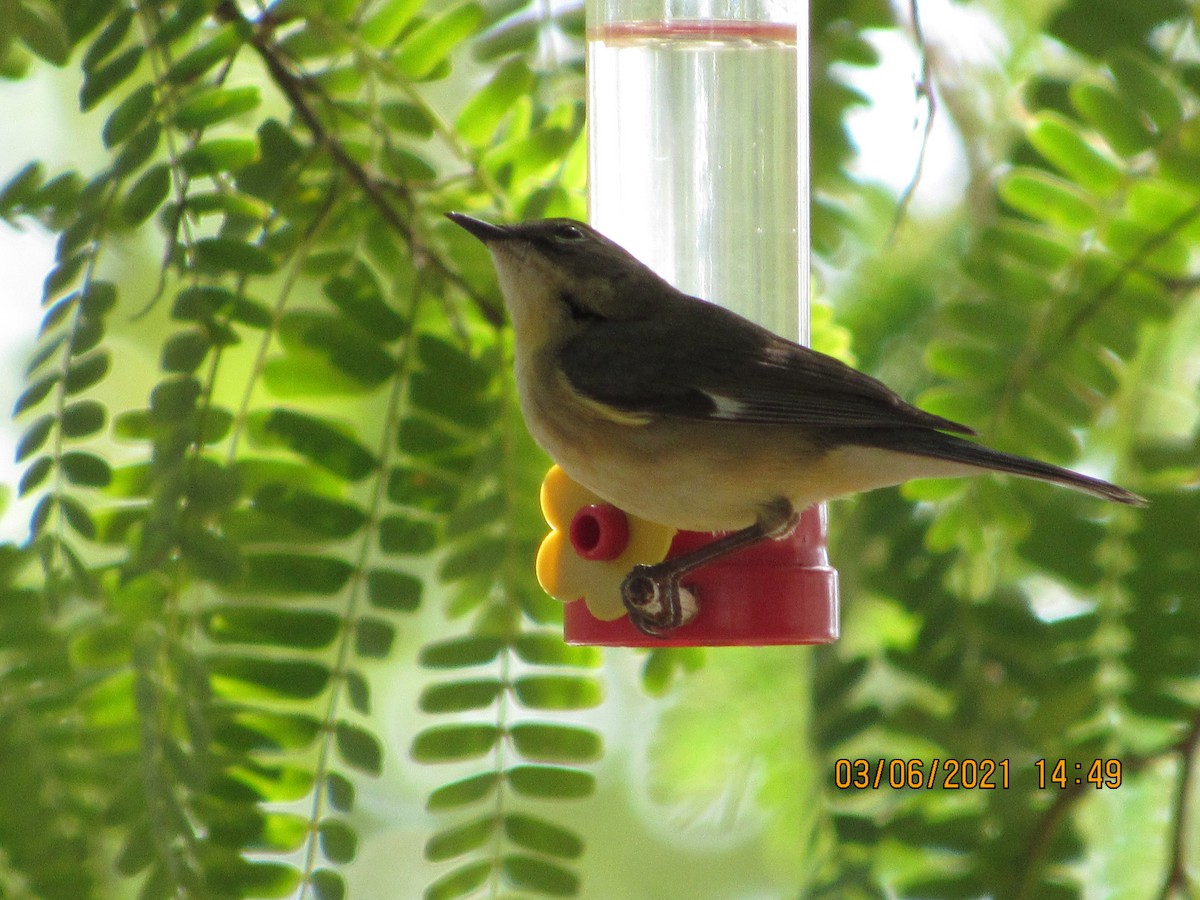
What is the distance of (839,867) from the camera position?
3354 millimetres

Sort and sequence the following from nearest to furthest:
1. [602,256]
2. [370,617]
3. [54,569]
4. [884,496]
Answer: [54,569], [370,617], [602,256], [884,496]

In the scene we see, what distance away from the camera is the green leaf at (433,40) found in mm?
3219

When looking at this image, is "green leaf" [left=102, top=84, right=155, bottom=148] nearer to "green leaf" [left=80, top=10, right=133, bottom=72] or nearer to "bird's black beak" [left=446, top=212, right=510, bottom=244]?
"green leaf" [left=80, top=10, right=133, bottom=72]

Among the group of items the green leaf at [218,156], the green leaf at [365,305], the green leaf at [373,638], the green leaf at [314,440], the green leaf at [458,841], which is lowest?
the green leaf at [458,841]

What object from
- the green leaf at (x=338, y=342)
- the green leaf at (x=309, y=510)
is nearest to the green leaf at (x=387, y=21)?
the green leaf at (x=338, y=342)

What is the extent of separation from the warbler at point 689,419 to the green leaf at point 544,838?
0.49 m

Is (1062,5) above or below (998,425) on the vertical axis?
above

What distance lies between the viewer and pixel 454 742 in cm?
318

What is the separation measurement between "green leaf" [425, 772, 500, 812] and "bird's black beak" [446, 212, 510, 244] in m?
1.17

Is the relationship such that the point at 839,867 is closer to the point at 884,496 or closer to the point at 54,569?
the point at 884,496

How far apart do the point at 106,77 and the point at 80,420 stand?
0.67m

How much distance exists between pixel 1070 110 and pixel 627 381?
4.20 ft

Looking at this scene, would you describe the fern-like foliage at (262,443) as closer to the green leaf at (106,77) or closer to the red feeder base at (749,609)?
the green leaf at (106,77)

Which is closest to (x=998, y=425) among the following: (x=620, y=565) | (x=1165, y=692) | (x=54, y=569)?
(x=1165, y=692)
